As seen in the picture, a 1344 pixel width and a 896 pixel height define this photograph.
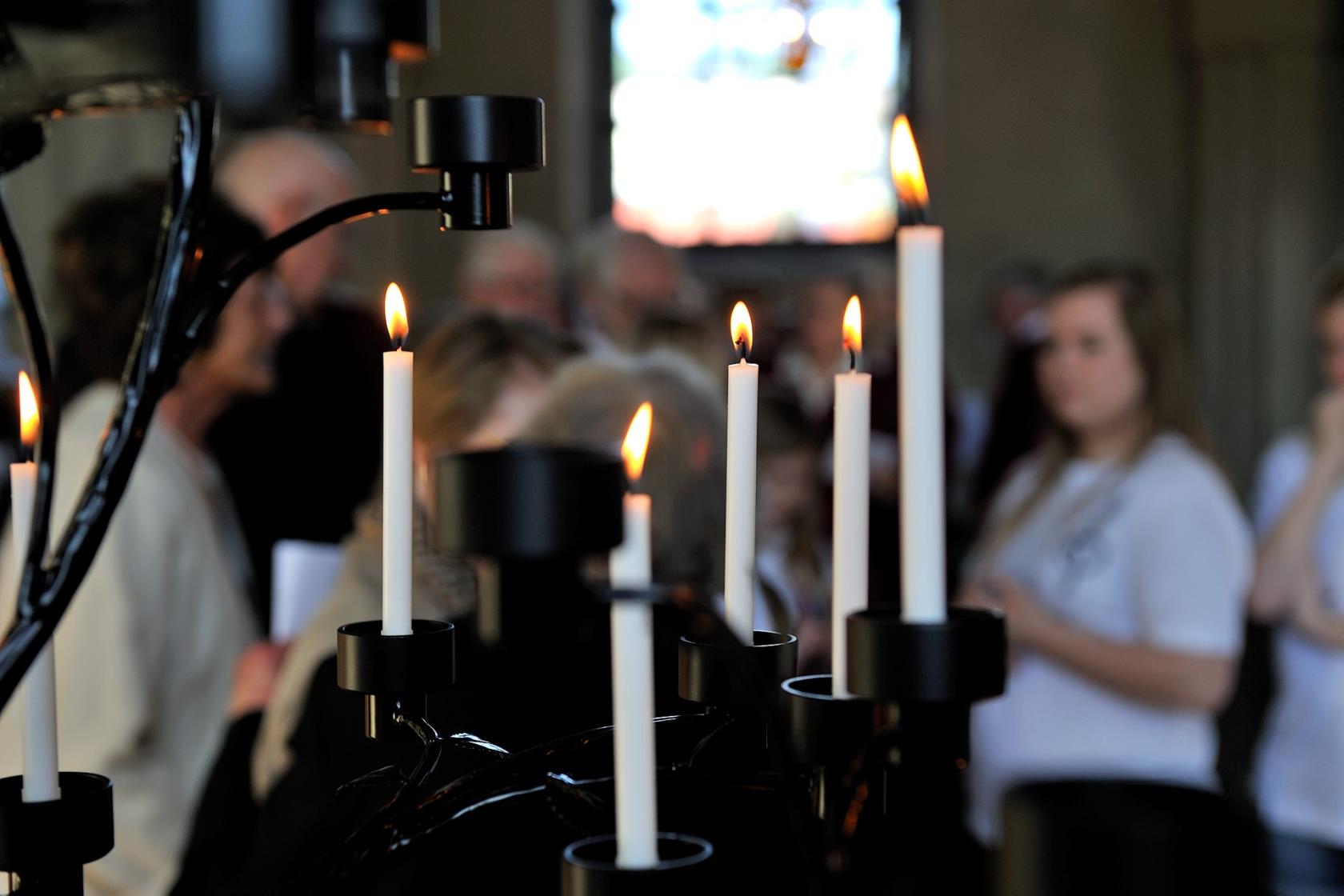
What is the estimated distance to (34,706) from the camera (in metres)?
0.71

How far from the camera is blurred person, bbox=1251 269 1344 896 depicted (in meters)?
3.25

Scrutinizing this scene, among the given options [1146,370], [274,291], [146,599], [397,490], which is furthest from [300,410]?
[397,490]

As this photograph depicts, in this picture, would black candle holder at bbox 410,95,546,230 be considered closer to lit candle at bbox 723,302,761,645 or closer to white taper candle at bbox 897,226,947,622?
lit candle at bbox 723,302,761,645

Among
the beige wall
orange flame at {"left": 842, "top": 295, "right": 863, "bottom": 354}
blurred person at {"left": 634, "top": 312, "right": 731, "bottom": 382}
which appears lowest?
orange flame at {"left": 842, "top": 295, "right": 863, "bottom": 354}

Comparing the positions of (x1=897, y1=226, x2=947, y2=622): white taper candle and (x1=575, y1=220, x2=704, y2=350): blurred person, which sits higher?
(x1=575, y1=220, x2=704, y2=350): blurred person

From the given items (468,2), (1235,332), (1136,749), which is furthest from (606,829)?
(468,2)

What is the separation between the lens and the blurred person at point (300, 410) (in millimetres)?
3283

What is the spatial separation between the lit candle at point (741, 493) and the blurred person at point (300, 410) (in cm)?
248

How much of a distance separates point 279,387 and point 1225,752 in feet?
9.92

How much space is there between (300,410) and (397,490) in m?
2.81

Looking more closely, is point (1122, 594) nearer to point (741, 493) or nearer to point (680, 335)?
point (680, 335)

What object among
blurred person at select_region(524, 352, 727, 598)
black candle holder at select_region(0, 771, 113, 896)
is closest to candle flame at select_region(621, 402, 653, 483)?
black candle holder at select_region(0, 771, 113, 896)

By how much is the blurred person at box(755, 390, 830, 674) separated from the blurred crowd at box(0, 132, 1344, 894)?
12 mm

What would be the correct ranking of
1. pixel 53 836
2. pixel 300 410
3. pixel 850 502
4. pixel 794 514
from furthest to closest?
1. pixel 794 514
2. pixel 300 410
3. pixel 53 836
4. pixel 850 502
